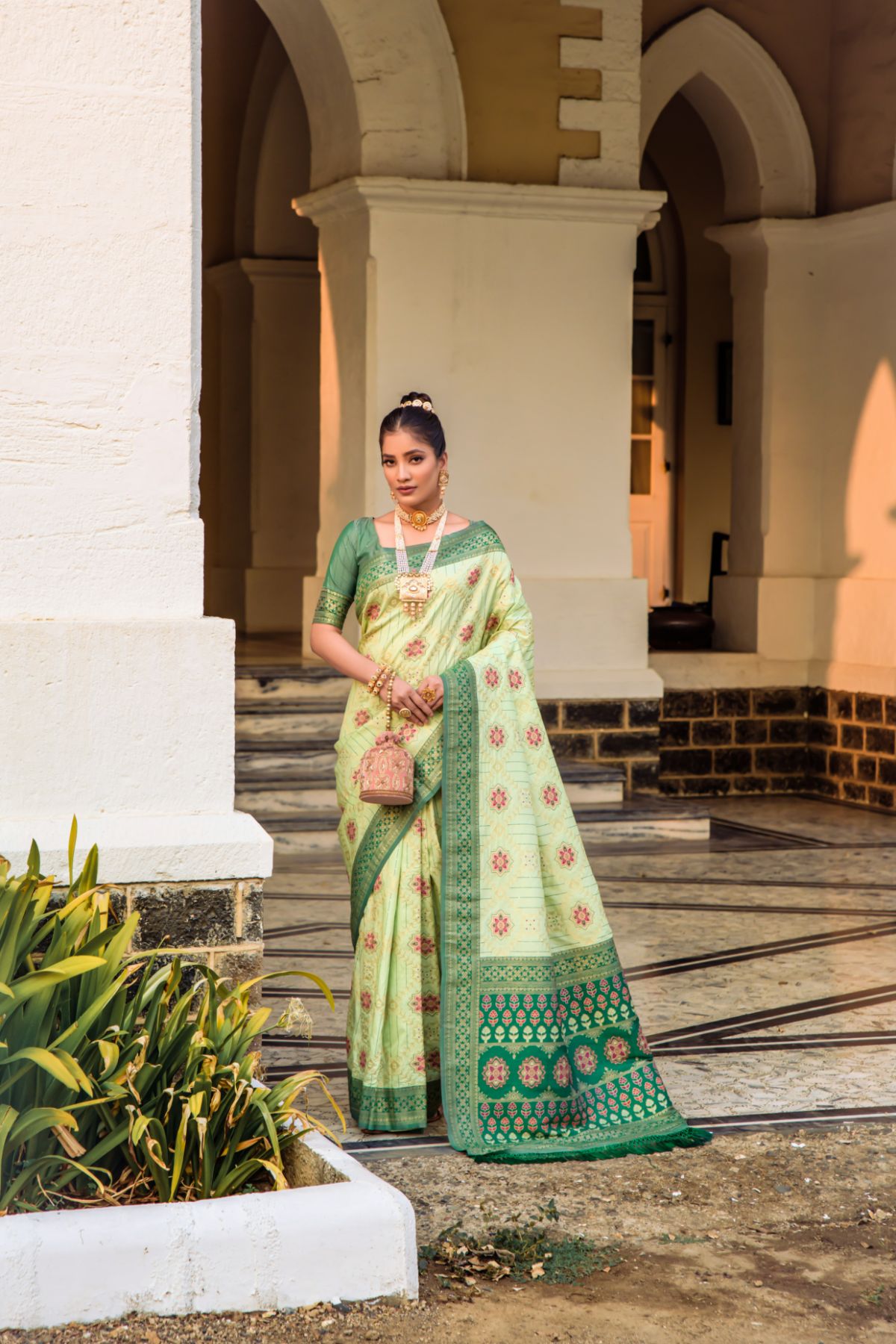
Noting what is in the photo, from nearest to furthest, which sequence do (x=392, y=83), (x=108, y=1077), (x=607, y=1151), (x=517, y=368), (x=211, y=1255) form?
1. (x=211, y=1255)
2. (x=108, y=1077)
3. (x=607, y=1151)
4. (x=392, y=83)
5. (x=517, y=368)

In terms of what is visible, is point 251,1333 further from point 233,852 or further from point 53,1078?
point 233,852

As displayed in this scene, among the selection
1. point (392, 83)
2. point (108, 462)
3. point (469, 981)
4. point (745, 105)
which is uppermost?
point (745, 105)

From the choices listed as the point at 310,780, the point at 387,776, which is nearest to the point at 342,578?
the point at 387,776

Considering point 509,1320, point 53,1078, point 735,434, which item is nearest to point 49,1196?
point 53,1078

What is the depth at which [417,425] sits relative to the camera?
3994 millimetres

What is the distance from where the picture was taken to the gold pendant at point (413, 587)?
4.04m

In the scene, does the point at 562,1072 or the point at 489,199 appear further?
the point at 489,199

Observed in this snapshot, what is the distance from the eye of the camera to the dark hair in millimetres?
3990

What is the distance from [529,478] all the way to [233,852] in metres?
5.83

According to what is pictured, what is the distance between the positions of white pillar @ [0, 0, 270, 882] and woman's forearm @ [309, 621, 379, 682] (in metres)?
0.59

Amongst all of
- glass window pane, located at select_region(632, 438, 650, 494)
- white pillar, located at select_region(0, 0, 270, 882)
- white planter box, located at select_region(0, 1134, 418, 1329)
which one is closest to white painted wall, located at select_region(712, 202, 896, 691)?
glass window pane, located at select_region(632, 438, 650, 494)

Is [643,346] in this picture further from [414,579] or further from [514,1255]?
[514,1255]

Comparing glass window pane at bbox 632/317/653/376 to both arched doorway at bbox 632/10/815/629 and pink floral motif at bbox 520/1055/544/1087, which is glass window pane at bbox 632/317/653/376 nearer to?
arched doorway at bbox 632/10/815/629

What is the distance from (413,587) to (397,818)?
504mm
